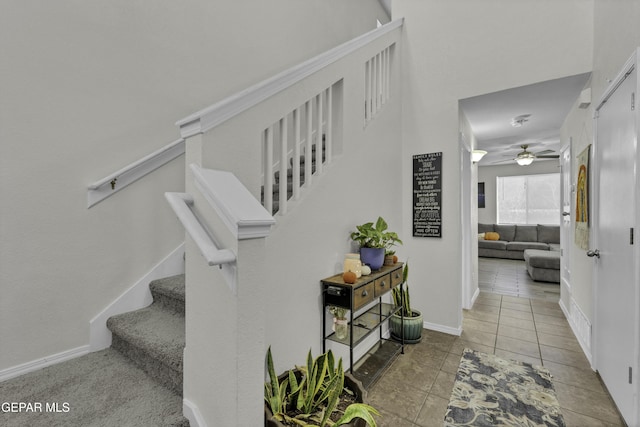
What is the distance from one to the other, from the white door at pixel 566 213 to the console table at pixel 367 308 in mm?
2395

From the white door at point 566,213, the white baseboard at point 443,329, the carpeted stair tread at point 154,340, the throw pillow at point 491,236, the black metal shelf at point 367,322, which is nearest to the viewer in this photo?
the carpeted stair tread at point 154,340

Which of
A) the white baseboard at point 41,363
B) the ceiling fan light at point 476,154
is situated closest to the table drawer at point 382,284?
the white baseboard at point 41,363

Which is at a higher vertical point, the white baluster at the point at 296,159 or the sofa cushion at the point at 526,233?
the white baluster at the point at 296,159

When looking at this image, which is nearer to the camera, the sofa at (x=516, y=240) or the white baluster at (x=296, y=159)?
the white baluster at (x=296, y=159)

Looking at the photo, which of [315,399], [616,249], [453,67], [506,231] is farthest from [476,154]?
[506,231]

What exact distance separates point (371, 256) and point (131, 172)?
1.81m

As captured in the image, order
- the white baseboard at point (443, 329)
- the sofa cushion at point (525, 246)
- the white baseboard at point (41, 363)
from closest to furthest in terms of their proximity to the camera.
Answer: the white baseboard at point (41, 363) < the white baseboard at point (443, 329) < the sofa cushion at point (525, 246)

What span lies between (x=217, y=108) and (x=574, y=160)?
379cm

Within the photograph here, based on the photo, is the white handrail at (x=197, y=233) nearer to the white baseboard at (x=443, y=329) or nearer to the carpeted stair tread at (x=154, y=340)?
the carpeted stair tread at (x=154, y=340)

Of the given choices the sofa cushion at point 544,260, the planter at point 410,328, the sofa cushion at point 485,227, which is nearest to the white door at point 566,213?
the sofa cushion at point 544,260

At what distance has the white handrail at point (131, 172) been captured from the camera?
183 centimetres

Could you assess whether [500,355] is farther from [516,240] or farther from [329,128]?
[516,240]

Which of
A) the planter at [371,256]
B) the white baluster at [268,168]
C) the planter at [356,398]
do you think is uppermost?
the white baluster at [268,168]

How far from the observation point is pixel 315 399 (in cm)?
144
